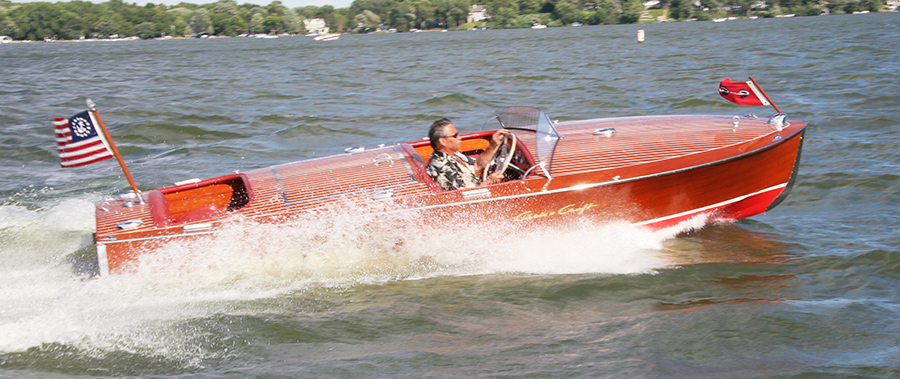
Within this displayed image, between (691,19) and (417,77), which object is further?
(691,19)

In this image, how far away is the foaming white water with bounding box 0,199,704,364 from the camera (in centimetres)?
468

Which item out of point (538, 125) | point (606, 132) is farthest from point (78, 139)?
point (606, 132)

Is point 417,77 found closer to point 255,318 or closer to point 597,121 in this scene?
point 597,121

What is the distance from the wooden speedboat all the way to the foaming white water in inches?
5.3

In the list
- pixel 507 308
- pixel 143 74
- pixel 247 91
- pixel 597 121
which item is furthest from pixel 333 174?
pixel 143 74

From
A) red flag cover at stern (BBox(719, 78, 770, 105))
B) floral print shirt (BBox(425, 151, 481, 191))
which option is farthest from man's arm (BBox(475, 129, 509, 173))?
red flag cover at stern (BBox(719, 78, 770, 105))

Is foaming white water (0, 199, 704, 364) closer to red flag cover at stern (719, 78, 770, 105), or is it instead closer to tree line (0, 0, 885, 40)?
red flag cover at stern (719, 78, 770, 105)

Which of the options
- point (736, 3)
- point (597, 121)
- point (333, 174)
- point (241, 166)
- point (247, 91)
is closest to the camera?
point (333, 174)

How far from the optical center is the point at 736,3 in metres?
94.0

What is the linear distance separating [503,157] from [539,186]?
1.94 ft

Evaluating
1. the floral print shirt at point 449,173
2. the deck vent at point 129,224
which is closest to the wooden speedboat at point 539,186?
the deck vent at point 129,224

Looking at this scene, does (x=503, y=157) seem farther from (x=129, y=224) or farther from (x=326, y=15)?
(x=326, y=15)

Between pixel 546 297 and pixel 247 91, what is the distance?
1630 centimetres

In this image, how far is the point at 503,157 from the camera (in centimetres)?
607
